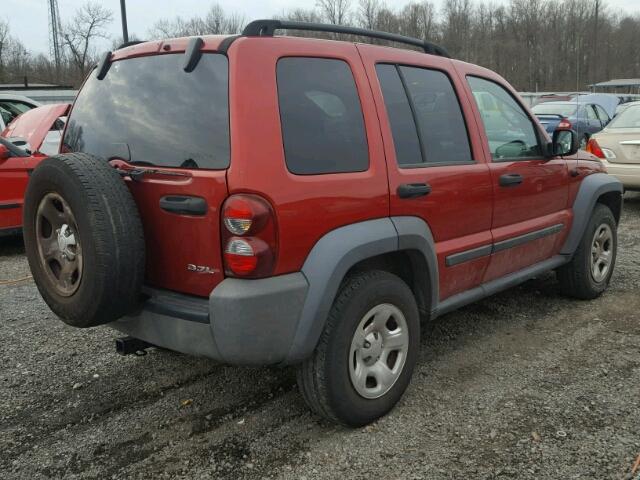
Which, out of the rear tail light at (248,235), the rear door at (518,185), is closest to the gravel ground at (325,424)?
the rear door at (518,185)

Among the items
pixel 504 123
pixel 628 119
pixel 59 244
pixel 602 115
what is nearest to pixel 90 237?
pixel 59 244

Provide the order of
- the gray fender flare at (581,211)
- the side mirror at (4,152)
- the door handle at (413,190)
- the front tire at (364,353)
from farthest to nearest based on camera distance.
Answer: the side mirror at (4,152) → the gray fender flare at (581,211) → the door handle at (413,190) → the front tire at (364,353)

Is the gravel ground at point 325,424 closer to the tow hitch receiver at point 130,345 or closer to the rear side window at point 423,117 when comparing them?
the tow hitch receiver at point 130,345

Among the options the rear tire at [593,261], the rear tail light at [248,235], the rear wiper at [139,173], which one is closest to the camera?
the rear tail light at [248,235]

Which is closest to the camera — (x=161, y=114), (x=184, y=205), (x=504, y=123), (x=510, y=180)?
(x=184, y=205)

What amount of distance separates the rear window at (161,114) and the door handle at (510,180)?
6.37 ft

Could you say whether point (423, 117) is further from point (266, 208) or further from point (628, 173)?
point (628, 173)

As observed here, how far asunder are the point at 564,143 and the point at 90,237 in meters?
3.32

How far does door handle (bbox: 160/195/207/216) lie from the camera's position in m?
2.56

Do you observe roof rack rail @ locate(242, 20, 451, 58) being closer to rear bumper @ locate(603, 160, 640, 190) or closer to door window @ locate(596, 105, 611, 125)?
rear bumper @ locate(603, 160, 640, 190)

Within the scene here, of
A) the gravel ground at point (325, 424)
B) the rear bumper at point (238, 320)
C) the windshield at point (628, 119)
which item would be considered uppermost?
the windshield at point (628, 119)

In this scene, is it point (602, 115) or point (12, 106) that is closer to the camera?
point (12, 106)

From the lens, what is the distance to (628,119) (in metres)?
9.29

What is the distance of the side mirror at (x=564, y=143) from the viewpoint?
168 inches
